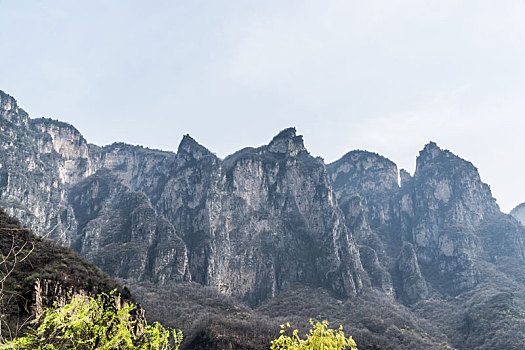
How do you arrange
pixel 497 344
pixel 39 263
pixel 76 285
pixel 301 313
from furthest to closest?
pixel 301 313 → pixel 497 344 → pixel 39 263 → pixel 76 285

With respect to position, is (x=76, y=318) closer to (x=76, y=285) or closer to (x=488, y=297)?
(x=76, y=285)

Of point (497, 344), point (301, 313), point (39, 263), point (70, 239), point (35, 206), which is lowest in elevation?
point (497, 344)

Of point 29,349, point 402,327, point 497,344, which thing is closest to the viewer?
point 29,349

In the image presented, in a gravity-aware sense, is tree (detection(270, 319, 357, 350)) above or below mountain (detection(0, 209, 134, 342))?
below

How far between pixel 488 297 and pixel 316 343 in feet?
684

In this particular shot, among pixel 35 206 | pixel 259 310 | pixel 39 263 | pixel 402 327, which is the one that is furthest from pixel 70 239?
pixel 402 327

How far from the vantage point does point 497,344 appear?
451ft

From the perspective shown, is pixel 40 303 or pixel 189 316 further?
pixel 189 316

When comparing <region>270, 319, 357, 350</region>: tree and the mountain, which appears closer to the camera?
<region>270, 319, 357, 350</region>: tree

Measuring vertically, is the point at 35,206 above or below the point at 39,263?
above

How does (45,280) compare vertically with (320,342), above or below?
above

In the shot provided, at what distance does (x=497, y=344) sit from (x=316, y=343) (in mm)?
158689

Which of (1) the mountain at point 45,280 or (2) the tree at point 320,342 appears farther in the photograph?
(1) the mountain at point 45,280

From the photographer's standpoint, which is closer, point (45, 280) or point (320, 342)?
point (320, 342)
